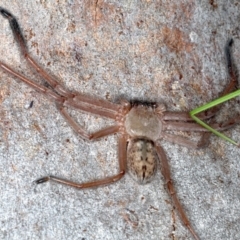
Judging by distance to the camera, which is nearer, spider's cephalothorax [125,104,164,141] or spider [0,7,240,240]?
spider [0,7,240,240]

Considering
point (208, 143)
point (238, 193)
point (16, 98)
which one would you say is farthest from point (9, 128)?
point (238, 193)

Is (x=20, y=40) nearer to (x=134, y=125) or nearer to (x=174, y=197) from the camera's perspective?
(x=134, y=125)

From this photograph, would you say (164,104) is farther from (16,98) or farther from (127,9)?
(16,98)

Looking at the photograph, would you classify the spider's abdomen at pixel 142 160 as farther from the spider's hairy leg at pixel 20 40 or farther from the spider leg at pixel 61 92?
the spider's hairy leg at pixel 20 40

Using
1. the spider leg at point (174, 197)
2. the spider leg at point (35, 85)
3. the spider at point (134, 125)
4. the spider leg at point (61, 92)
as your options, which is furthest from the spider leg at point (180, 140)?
the spider leg at point (35, 85)

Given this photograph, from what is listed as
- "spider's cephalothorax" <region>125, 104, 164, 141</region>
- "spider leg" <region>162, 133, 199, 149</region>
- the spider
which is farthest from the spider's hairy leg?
"spider leg" <region>162, 133, 199, 149</region>

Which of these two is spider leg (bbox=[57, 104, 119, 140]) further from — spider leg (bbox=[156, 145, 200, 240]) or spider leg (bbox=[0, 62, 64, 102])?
spider leg (bbox=[156, 145, 200, 240])

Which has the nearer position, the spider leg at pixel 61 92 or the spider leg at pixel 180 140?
the spider leg at pixel 61 92

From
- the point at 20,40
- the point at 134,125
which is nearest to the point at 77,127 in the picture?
the point at 134,125
